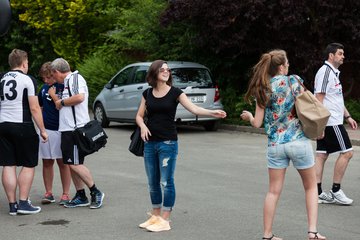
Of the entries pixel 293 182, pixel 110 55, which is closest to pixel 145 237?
pixel 293 182

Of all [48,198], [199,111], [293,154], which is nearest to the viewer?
[293,154]

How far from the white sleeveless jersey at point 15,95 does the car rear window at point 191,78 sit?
9.01 meters

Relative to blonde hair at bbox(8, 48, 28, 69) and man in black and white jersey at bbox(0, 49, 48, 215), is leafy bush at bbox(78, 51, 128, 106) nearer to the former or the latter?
blonde hair at bbox(8, 48, 28, 69)

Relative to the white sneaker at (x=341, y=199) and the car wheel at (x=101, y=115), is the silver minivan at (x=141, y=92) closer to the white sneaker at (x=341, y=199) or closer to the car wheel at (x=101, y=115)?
the car wheel at (x=101, y=115)

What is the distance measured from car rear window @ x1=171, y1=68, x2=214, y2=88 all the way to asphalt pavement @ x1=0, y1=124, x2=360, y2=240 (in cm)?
460

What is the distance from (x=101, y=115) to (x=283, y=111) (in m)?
13.5

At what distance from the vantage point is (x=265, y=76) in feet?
20.1

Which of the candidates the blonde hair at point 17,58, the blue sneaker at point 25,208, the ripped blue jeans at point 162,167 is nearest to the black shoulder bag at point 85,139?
the blonde hair at point 17,58

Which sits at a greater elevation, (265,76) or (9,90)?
(265,76)

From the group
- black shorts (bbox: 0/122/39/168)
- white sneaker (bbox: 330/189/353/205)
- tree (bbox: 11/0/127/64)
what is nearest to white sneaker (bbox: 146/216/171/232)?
black shorts (bbox: 0/122/39/168)

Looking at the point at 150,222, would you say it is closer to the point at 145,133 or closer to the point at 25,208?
the point at 145,133

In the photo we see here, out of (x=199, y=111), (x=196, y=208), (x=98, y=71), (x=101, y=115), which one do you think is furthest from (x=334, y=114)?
(x=98, y=71)

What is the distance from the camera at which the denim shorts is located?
19.9 feet

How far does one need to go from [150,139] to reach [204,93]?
9985 millimetres
